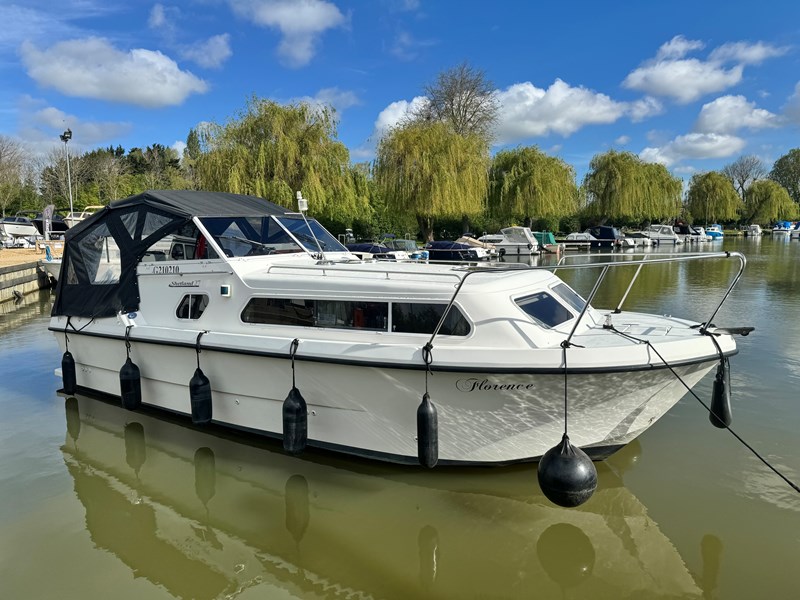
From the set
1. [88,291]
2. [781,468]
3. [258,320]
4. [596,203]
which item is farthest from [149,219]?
[596,203]

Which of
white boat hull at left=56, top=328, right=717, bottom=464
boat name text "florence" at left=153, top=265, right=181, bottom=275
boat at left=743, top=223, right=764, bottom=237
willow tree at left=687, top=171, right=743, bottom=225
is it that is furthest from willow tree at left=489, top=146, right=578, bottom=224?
white boat hull at left=56, top=328, right=717, bottom=464

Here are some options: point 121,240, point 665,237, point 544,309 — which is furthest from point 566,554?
point 665,237

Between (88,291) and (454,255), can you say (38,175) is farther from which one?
(88,291)

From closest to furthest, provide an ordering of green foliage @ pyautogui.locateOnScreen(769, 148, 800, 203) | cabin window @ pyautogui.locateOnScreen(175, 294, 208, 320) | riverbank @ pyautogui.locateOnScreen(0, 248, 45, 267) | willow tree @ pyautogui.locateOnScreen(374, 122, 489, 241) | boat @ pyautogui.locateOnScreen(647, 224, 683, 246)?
cabin window @ pyautogui.locateOnScreen(175, 294, 208, 320), riverbank @ pyautogui.locateOnScreen(0, 248, 45, 267), willow tree @ pyautogui.locateOnScreen(374, 122, 489, 241), boat @ pyautogui.locateOnScreen(647, 224, 683, 246), green foliage @ pyautogui.locateOnScreen(769, 148, 800, 203)

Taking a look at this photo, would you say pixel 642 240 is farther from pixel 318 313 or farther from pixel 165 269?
pixel 165 269

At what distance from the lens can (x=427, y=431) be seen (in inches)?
202

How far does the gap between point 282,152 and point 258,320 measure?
74.9ft

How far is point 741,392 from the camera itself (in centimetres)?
827

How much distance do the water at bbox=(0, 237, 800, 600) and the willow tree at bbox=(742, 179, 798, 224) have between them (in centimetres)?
7575

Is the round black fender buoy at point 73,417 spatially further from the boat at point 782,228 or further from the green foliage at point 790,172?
the green foliage at point 790,172

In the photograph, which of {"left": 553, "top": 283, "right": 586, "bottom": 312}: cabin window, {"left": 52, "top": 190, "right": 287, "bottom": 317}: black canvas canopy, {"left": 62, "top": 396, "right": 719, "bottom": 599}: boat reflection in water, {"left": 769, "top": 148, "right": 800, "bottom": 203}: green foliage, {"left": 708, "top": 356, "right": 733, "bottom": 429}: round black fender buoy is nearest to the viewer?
{"left": 62, "top": 396, "right": 719, "bottom": 599}: boat reflection in water

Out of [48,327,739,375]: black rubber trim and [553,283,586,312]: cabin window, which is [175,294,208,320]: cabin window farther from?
[553,283,586,312]: cabin window

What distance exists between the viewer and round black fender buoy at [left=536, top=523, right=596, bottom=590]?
174 inches

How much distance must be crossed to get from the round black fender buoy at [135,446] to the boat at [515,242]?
29.1 m
